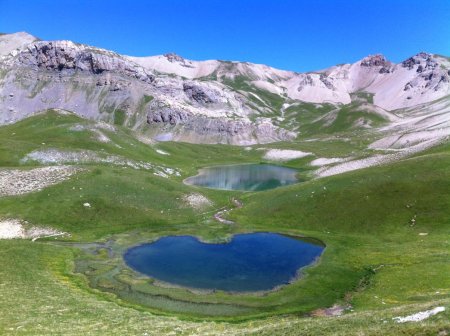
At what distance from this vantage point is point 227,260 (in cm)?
6762

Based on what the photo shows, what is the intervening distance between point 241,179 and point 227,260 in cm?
10414

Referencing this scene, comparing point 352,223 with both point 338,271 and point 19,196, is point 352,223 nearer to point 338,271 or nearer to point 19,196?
point 338,271

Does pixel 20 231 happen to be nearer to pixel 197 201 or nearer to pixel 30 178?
pixel 30 178

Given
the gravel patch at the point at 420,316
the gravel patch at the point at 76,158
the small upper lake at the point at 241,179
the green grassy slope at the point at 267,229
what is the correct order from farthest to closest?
1. the small upper lake at the point at 241,179
2. the gravel patch at the point at 76,158
3. the green grassy slope at the point at 267,229
4. the gravel patch at the point at 420,316

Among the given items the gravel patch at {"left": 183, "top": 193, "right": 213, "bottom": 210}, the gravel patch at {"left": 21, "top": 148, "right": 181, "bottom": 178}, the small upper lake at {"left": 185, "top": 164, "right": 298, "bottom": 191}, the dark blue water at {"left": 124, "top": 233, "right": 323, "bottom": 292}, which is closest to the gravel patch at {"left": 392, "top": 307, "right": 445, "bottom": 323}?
the dark blue water at {"left": 124, "top": 233, "right": 323, "bottom": 292}

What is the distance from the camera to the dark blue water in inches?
2303

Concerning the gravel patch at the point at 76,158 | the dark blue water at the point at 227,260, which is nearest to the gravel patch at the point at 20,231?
the dark blue water at the point at 227,260

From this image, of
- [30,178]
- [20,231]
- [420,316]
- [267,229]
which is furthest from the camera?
[30,178]

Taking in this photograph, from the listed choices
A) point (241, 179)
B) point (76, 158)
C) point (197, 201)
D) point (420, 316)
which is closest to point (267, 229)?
point (197, 201)

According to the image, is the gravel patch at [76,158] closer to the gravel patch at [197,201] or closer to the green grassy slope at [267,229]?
the green grassy slope at [267,229]

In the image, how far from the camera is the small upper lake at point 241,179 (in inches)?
5940

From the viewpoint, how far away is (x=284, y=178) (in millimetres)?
172500

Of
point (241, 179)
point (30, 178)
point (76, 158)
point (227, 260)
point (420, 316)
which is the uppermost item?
point (76, 158)

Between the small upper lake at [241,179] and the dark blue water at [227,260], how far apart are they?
66656mm
